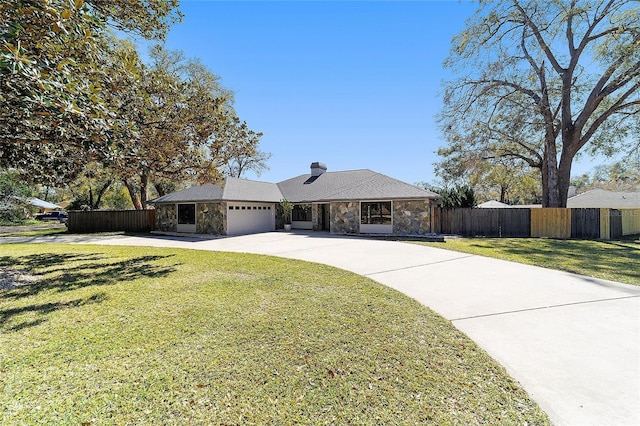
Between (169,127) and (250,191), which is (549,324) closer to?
(169,127)

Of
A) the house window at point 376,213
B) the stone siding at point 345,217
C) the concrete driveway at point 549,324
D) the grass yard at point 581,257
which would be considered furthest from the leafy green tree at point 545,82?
the concrete driveway at point 549,324

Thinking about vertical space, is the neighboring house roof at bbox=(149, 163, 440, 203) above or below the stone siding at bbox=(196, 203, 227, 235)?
above

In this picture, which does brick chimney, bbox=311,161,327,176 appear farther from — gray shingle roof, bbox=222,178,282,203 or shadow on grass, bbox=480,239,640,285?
shadow on grass, bbox=480,239,640,285

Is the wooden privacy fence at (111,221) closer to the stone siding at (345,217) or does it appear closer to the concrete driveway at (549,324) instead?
the stone siding at (345,217)

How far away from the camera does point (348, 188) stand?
18.7m

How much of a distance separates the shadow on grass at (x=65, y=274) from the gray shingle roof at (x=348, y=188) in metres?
10.8

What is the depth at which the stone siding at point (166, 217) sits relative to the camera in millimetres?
19016

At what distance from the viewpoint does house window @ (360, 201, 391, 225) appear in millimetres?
16281

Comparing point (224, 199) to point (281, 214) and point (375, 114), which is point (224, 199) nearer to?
point (281, 214)

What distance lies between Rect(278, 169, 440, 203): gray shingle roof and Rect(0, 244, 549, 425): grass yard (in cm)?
1088

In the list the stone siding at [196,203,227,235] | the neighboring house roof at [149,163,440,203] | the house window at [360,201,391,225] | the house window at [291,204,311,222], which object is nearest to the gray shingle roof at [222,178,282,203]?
the neighboring house roof at [149,163,440,203]

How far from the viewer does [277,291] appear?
18.7 feet

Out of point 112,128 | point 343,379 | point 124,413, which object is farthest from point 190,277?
point 343,379

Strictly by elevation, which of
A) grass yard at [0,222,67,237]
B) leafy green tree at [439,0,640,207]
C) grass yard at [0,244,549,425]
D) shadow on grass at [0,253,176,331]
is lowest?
grass yard at [0,244,549,425]
